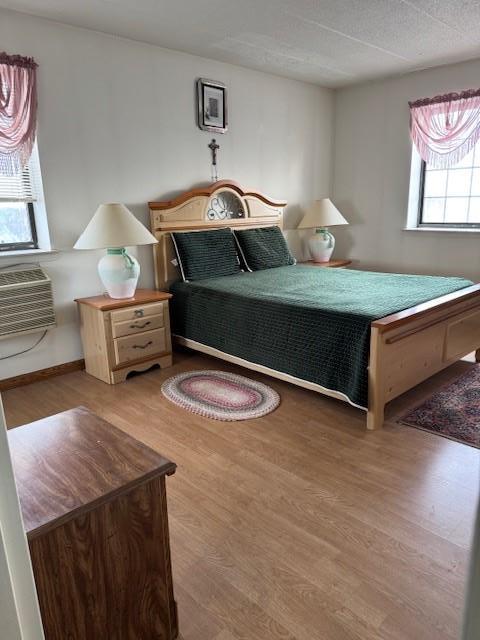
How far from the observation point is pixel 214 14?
9.61 ft

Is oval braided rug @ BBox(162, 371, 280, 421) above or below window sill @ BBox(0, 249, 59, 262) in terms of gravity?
below

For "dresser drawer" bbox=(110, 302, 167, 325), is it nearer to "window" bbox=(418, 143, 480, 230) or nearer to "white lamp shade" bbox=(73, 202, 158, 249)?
"white lamp shade" bbox=(73, 202, 158, 249)

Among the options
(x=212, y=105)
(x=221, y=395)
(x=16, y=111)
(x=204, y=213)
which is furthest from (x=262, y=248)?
(x=16, y=111)

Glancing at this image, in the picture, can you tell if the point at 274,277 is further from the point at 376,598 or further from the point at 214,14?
the point at 376,598

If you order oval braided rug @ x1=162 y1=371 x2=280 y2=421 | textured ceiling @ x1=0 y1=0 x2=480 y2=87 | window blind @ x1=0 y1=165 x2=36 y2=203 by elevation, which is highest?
textured ceiling @ x1=0 y1=0 x2=480 y2=87

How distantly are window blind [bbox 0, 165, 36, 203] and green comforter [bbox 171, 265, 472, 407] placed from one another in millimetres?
1251

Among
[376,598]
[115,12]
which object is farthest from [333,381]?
[115,12]

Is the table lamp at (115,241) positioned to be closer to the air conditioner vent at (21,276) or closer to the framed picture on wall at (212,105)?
Result: the air conditioner vent at (21,276)

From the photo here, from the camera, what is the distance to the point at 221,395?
2.95 meters

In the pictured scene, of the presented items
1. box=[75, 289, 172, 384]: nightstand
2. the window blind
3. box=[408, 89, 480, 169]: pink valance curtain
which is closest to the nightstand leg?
box=[75, 289, 172, 384]: nightstand

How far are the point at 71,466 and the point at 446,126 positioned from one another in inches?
171

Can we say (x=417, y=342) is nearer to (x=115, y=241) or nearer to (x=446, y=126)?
(x=115, y=241)

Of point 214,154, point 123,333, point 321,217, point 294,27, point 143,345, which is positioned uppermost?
point 294,27

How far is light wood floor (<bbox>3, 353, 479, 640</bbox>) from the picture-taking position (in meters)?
1.41
